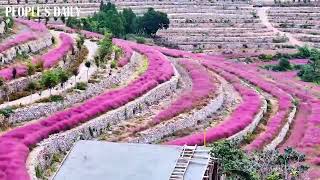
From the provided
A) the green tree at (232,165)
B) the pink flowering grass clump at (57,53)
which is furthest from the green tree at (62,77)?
the green tree at (232,165)

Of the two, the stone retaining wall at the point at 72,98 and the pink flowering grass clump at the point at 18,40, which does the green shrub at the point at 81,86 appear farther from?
the pink flowering grass clump at the point at 18,40

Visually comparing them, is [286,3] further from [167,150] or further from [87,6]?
[167,150]

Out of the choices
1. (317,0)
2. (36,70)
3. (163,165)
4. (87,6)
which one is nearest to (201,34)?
(87,6)

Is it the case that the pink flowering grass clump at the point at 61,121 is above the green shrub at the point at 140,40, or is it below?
below

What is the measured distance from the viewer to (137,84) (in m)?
63.8

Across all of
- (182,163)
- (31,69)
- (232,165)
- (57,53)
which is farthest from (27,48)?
(182,163)

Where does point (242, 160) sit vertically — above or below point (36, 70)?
below

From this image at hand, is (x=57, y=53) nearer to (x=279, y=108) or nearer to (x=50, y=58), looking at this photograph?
(x=50, y=58)

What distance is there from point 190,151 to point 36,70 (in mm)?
26855

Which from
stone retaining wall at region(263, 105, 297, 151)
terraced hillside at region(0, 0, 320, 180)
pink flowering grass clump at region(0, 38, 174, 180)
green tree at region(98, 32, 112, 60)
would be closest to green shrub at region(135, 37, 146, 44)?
terraced hillside at region(0, 0, 320, 180)

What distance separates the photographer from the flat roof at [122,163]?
3469 centimetres

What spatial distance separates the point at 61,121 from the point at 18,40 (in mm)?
22524

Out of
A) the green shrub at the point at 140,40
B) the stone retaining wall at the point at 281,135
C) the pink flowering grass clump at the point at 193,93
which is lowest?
the stone retaining wall at the point at 281,135

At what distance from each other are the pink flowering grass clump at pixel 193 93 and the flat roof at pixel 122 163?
1924cm
